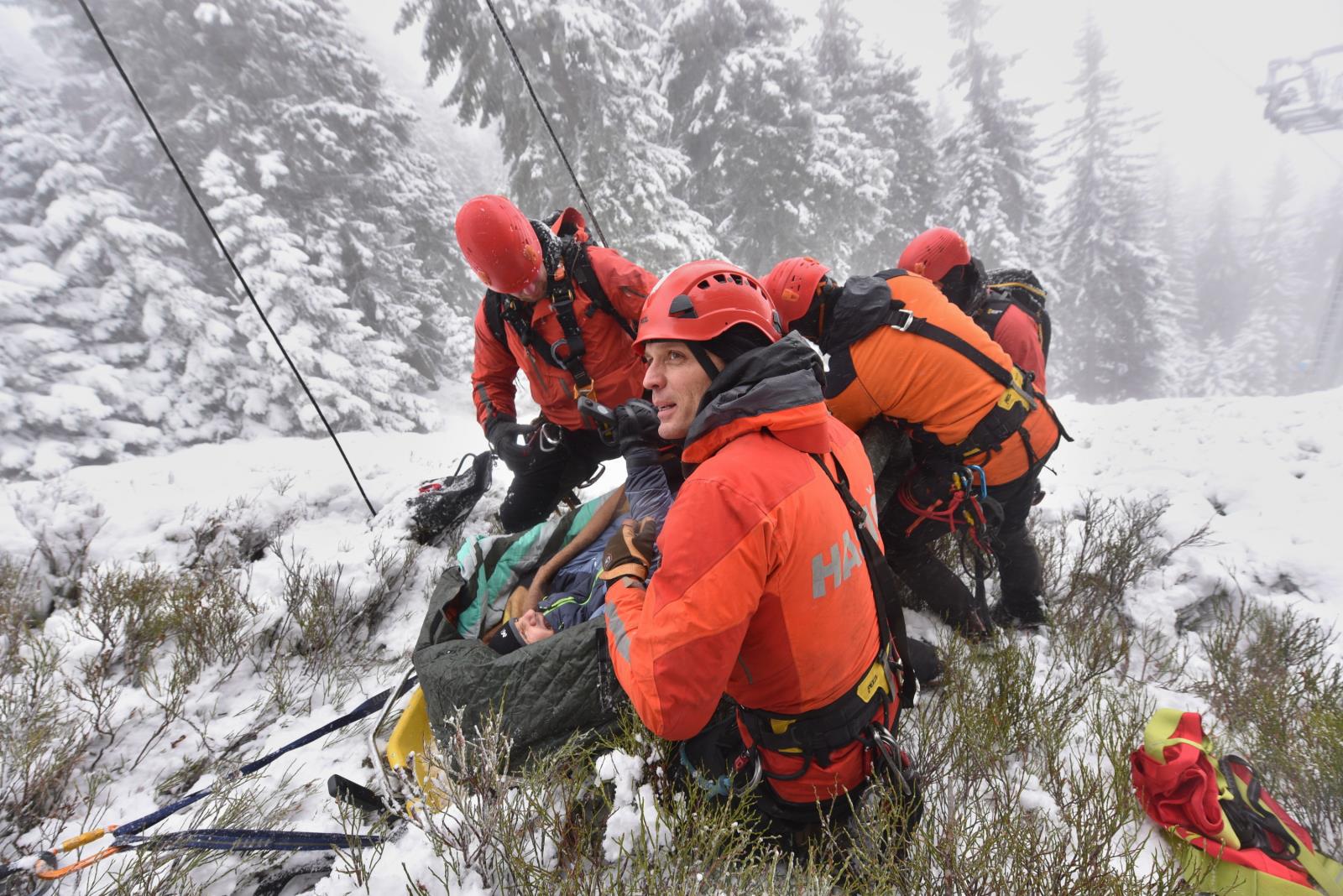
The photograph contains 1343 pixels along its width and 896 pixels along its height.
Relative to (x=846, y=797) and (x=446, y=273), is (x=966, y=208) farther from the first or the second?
(x=846, y=797)

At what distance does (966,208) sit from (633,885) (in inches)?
875

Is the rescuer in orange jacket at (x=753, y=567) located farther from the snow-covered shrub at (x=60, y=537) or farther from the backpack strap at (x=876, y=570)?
the snow-covered shrub at (x=60, y=537)

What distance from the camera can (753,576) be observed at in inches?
53.5

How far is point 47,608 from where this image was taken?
345cm

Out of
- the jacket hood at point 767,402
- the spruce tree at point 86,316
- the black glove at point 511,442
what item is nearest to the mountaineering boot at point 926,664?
the jacket hood at point 767,402

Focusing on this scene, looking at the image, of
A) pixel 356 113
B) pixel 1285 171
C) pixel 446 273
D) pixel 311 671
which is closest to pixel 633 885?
pixel 311 671

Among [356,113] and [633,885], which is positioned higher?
[633,885]

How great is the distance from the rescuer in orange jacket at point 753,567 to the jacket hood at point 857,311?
100 centimetres

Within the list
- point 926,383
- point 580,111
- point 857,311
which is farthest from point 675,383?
point 580,111

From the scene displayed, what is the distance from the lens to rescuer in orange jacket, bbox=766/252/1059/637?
2713mm

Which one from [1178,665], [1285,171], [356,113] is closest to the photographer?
[1178,665]

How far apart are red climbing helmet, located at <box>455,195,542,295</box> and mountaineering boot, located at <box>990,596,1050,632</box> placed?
347cm

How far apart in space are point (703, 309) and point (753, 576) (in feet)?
2.64

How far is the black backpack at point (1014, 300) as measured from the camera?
156 inches
